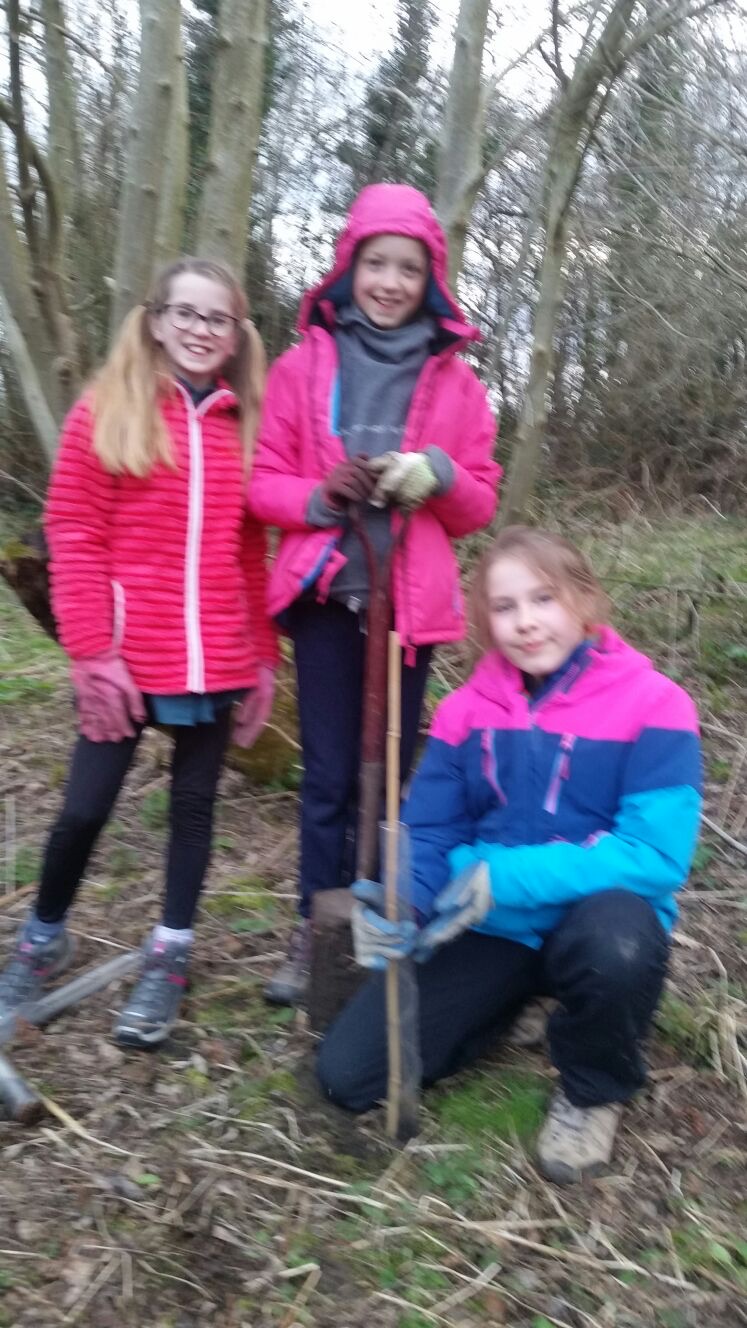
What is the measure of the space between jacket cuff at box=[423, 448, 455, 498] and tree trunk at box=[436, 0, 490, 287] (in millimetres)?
1776

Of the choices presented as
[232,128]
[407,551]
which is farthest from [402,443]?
[232,128]

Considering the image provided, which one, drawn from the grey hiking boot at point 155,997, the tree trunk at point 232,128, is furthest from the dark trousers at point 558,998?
the tree trunk at point 232,128

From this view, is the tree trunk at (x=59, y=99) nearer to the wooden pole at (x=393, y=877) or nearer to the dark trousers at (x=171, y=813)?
the dark trousers at (x=171, y=813)

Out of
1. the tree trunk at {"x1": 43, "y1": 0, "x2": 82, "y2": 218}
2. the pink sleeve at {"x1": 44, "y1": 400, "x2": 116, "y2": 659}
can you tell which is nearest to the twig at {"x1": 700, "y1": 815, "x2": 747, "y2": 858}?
the pink sleeve at {"x1": 44, "y1": 400, "x2": 116, "y2": 659}

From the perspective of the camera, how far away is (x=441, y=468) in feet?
7.50

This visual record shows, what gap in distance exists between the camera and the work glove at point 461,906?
2.10 m

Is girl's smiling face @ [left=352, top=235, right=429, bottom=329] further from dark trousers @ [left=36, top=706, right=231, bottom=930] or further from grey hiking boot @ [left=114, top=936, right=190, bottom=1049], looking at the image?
grey hiking boot @ [left=114, top=936, right=190, bottom=1049]

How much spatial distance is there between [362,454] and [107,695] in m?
0.78

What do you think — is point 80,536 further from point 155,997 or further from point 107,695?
point 155,997

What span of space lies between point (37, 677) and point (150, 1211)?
3.17 metres

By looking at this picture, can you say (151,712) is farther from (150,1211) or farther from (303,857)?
(150,1211)

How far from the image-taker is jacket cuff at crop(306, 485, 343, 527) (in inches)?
90.5

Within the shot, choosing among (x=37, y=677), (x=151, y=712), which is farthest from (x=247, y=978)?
(x=37, y=677)

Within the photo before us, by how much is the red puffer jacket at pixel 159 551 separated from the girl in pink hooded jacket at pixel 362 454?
11 cm
